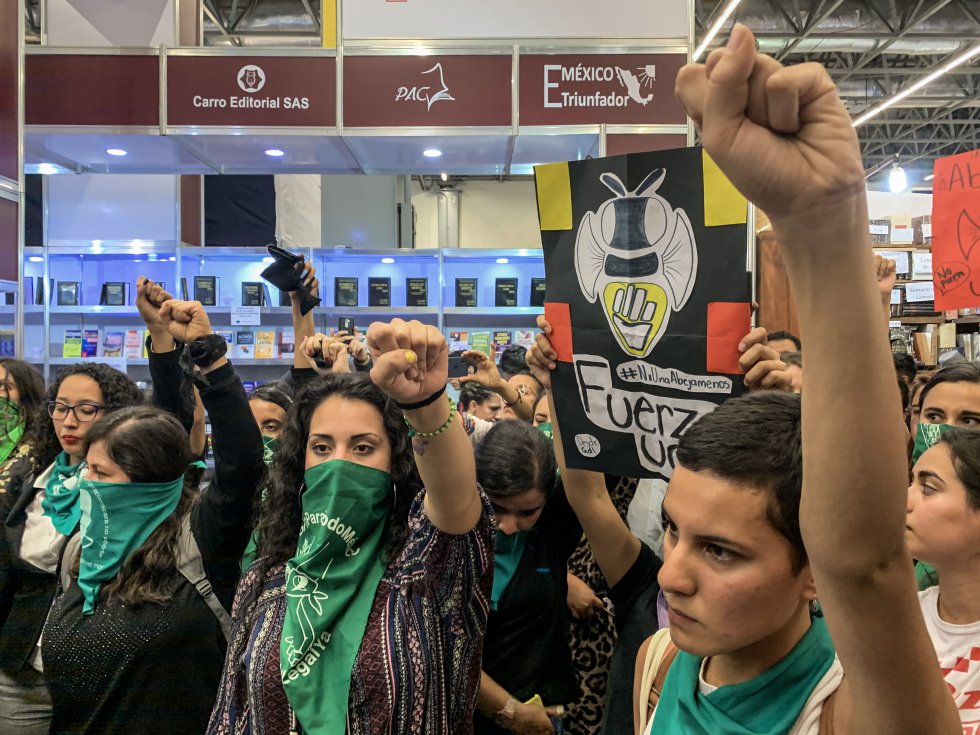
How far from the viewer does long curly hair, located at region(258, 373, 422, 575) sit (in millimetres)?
1665

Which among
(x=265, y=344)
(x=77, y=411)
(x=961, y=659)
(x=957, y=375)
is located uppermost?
(x=265, y=344)

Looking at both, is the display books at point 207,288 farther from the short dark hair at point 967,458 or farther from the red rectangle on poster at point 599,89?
the short dark hair at point 967,458

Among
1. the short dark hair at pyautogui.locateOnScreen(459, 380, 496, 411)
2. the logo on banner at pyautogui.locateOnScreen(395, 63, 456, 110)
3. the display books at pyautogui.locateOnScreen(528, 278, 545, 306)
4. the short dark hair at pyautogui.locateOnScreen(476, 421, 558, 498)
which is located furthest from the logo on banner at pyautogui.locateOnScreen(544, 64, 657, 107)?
the short dark hair at pyautogui.locateOnScreen(476, 421, 558, 498)

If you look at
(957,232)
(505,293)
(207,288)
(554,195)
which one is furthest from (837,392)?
(207,288)

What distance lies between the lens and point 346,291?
6188 millimetres

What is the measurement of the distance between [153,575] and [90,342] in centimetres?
508

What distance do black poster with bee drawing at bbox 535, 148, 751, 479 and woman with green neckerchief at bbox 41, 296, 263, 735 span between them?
82cm

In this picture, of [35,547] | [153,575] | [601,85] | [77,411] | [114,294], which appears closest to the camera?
[153,575]

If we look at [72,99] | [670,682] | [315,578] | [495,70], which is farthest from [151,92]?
[670,682]

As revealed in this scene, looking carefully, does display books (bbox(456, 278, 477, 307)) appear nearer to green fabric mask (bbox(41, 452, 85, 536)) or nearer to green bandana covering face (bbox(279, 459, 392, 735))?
green fabric mask (bbox(41, 452, 85, 536))

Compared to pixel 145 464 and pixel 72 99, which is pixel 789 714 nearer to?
pixel 145 464

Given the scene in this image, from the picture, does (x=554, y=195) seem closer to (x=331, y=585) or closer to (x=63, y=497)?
(x=331, y=585)

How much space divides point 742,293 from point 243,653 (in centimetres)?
125

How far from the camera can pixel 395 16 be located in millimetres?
4152
